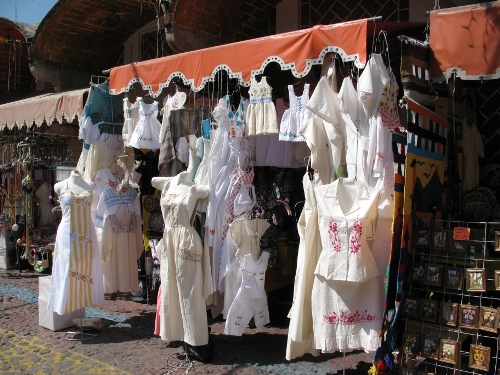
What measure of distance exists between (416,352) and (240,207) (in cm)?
214

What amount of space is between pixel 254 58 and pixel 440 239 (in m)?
2.38

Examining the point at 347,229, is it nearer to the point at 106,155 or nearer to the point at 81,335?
the point at 81,335

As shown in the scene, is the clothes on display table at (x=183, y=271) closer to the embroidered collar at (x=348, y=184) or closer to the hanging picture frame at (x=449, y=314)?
the embroidered collar at (x=348, y=184)

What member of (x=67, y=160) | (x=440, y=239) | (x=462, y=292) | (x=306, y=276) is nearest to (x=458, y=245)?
(x=440, y=239)

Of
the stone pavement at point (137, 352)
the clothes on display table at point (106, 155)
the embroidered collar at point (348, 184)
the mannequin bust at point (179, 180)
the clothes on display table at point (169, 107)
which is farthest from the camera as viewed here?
the clothes on display table at point (106, 155)

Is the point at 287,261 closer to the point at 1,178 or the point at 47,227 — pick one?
the point at 47,227

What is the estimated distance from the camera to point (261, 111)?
16.4 feet

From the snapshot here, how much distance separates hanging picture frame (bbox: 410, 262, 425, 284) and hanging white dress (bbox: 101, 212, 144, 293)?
4138mm

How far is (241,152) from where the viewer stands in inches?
199

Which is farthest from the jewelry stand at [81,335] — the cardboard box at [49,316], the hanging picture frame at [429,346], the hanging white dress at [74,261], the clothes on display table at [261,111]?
Result: the hanging picture frame at [429,346]

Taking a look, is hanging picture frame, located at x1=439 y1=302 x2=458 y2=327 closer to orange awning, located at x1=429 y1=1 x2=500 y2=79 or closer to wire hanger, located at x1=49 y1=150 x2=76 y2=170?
orange awning, located at x1=429 y1=1 x2=500 y2=79

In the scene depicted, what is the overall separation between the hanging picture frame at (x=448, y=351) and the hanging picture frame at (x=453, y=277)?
0.39 m

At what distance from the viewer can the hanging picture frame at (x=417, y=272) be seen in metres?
3.70

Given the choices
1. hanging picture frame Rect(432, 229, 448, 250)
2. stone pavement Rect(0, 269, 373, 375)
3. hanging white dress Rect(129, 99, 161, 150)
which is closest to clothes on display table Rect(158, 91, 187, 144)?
hanging white dress Rect(129, 99, 161, 150)
